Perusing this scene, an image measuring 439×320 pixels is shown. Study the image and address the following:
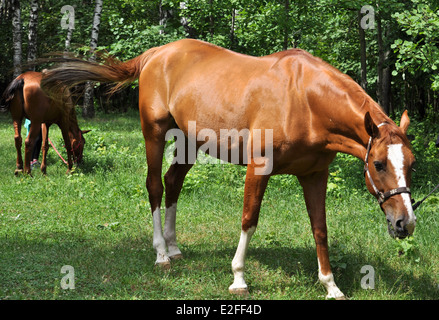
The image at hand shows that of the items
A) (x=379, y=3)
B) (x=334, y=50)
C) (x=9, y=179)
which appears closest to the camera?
(x=9, y=179)

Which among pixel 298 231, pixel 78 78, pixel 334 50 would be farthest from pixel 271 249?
pixel 334 50

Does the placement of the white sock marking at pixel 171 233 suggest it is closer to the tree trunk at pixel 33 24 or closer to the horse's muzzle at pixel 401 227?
the horse's muzzle at pixel 401 227

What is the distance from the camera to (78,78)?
18.0 feet

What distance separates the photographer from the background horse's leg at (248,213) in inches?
162

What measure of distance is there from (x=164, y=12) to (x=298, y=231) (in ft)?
48.8

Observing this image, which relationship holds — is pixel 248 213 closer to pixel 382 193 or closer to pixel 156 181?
pixel 382 193

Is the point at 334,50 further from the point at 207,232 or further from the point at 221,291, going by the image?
the point at 221,291

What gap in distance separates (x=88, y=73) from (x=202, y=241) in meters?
2.25

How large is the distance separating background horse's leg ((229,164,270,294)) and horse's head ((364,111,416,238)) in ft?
3.07

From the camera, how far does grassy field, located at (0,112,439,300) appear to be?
434cm

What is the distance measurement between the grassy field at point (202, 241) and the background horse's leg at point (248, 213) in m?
0.14

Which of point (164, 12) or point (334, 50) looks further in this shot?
point (164, 12)

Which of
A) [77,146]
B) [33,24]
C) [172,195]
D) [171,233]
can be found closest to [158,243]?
[171,233]

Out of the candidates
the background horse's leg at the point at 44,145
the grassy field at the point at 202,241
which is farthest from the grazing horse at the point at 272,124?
the background horse's leg at the point at 44,145
